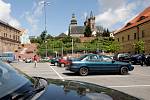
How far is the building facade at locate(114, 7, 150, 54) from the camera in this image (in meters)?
62.9

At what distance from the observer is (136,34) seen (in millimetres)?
70062

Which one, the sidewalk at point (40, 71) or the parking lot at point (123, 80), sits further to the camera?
the sidewalk at point (40, 71)

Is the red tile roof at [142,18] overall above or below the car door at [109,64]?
above

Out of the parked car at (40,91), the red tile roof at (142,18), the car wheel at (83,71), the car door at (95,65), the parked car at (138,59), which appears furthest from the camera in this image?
the red tile roof at (142,18)

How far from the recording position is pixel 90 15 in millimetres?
189125

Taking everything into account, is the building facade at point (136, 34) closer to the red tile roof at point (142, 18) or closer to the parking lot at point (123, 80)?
the red tile roof at point (142, 18)

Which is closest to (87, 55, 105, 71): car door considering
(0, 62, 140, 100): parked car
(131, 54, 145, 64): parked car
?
(0, 62, 140, 100): parked car

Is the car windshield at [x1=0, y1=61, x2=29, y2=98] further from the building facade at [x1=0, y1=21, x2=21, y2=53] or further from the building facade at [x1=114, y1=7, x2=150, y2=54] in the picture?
the building facade at [x1=0, y1=21, x2=21, y2=53]

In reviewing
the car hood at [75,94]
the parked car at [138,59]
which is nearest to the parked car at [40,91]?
the car hood at [75,94]

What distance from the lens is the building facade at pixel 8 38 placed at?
320 feet

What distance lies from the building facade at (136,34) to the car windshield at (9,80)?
5893 cm

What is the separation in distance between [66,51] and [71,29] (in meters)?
95.6

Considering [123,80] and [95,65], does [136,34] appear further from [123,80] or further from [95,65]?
[123,80]

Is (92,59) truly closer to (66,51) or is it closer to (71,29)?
(66,51)
